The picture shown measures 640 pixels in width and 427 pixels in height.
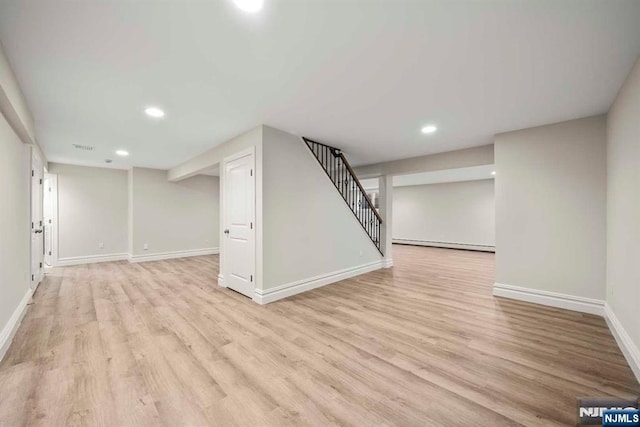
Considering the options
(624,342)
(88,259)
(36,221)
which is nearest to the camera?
(624,342)

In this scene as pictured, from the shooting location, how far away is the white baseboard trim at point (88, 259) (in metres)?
5.71

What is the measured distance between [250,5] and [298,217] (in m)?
2.66

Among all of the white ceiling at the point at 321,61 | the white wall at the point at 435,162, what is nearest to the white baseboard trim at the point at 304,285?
the white wall at the point at 435,162

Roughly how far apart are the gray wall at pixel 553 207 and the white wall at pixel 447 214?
201 inches

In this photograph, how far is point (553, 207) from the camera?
320 centimetres

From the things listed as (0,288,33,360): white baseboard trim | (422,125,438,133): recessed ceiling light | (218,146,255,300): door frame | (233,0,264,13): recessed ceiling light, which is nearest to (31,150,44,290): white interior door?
(0,288,33,360): white baseboard trim

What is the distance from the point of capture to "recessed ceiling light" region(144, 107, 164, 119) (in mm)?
2828

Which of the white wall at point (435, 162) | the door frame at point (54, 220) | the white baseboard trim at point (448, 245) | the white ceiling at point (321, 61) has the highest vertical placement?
the white ceiling at point (321, 61)

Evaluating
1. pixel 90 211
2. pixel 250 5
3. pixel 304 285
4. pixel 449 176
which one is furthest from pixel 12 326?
pixel 449 176

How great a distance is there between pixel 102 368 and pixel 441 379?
8.32 feet

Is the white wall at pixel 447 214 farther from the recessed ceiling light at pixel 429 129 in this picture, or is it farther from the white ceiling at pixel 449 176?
the recessed ceiling light at pixel 429 129

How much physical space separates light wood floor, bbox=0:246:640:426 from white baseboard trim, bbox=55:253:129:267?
275 cm

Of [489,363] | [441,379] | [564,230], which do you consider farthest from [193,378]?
[564,230]

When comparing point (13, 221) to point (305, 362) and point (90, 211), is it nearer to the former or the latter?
point (305, 362)
